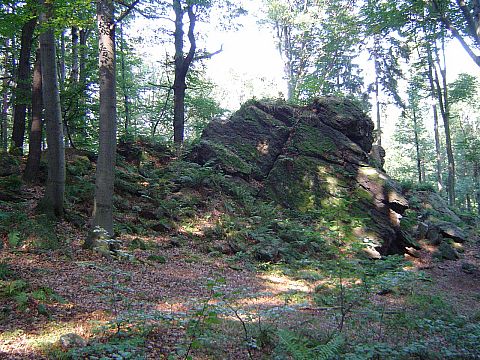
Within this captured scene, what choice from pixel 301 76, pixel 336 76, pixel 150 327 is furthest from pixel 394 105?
pixel 150 327

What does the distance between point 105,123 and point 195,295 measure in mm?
4563

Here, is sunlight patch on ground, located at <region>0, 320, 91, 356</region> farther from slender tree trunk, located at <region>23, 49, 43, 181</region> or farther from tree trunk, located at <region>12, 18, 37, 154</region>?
tree trunk, located at <region>12, 18, 37, 154</region>

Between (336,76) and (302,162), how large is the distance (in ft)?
49.8

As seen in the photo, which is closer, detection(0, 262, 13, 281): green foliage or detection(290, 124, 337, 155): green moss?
detection(0, 262, 13, 281): green foliage

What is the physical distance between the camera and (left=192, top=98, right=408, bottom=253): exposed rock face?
43.9 ft

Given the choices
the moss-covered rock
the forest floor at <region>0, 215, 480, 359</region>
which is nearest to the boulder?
the forest floor at <region>0, 215, 480, 359</region>

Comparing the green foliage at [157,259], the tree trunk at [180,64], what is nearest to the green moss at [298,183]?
the tree trunk at [180,64]

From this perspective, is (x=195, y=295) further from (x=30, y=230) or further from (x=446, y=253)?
(x=446, y=253)

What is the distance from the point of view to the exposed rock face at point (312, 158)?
13.4m

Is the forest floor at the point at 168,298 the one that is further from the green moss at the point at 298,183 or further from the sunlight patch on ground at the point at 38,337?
the green moss at the point at 298,183

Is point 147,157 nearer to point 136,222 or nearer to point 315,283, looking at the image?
point 136,222

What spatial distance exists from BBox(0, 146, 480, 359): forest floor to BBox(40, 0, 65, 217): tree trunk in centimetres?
63

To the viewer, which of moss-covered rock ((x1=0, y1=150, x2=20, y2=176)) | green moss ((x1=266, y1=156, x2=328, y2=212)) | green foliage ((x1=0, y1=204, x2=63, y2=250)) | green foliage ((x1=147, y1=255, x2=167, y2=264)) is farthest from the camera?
green moss ((x1=266, y1=156, x2=328, y2=212))

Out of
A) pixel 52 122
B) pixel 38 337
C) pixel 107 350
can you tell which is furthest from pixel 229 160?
pixel 107 350
